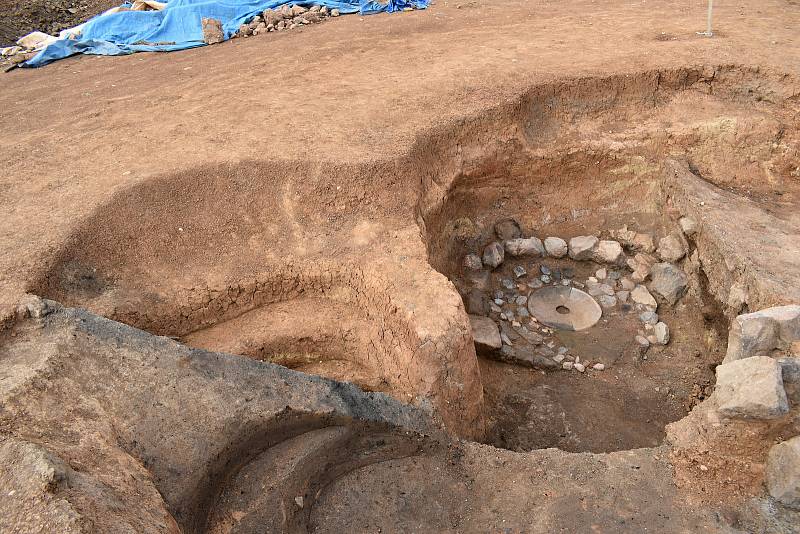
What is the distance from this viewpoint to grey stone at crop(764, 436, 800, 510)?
2.75m

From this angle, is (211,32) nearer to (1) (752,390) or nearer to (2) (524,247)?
(2) (524,247)

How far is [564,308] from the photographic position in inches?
217

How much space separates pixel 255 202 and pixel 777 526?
12.4ft

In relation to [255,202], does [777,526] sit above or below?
below

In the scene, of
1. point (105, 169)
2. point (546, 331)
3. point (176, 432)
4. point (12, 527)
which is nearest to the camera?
point (12, 527)

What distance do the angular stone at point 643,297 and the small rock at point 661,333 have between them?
24cm

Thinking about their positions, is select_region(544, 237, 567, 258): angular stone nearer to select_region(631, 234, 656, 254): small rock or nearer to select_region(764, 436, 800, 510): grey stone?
select_region(631, 234, 656, 254): small rock

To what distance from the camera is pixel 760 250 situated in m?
4.52

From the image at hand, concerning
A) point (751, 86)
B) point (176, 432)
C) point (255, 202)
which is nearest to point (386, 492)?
point (176, 432)

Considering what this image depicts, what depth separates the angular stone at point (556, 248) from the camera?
19.2ft

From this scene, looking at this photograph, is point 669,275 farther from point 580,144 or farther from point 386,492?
point 386,492

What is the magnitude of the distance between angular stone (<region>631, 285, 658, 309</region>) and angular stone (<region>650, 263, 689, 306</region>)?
0.08m

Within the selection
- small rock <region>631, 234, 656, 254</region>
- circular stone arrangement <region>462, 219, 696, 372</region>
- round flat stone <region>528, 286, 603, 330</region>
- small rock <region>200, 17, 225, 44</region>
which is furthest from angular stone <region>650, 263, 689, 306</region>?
small rock <region>200, 17, 225, 44</region>

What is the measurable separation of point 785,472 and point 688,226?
295cm
